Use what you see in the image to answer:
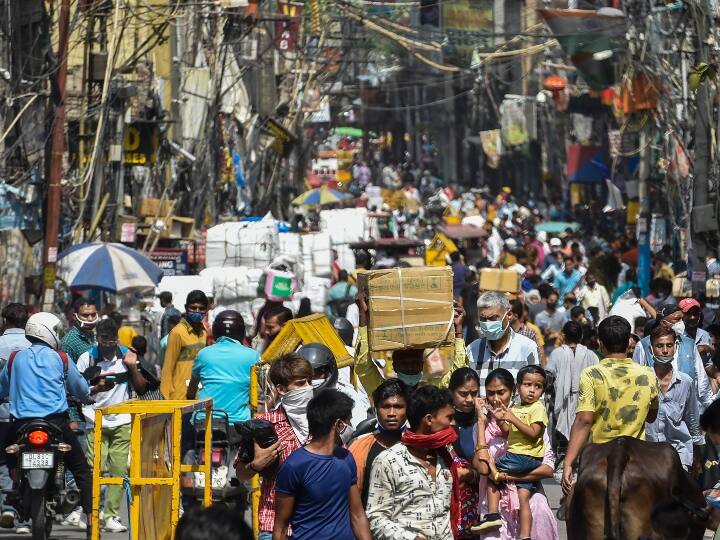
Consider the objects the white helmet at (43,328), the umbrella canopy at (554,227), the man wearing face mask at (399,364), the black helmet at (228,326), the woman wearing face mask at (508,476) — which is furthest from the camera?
the umbrella canopy at (554,227)

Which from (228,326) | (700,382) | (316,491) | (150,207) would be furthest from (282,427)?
(150,207)

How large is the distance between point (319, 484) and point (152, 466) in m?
1.64

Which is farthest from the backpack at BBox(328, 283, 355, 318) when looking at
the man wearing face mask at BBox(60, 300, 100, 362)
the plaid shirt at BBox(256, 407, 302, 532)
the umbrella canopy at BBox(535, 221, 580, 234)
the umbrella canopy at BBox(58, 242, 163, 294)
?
the umbrella canopy at BBox(535, 221, 580, 234)

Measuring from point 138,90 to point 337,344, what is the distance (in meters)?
A: 17.3

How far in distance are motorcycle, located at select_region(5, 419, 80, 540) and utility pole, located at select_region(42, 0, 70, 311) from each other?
8.38 metres

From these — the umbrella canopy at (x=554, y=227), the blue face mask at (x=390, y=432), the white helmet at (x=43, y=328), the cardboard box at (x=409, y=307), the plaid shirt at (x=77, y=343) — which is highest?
the cardboard box at (x=409, y=307)

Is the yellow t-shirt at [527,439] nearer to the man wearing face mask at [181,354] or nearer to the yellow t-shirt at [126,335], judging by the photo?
the man wearing face mask at [181,354]

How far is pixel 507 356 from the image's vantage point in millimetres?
10242

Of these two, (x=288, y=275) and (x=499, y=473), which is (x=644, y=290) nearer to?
(x=288, y=275)

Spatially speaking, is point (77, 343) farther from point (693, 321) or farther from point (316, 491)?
point (316, 491)

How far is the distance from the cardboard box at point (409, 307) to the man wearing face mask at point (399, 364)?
0.16 m

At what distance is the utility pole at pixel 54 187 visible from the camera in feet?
61.8

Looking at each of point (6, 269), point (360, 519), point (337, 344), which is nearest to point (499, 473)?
point (360, 519)

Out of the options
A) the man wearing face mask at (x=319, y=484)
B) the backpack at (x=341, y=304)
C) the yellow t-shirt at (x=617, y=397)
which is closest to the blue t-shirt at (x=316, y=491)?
the man wearing face mask at (x=319, y=484)
